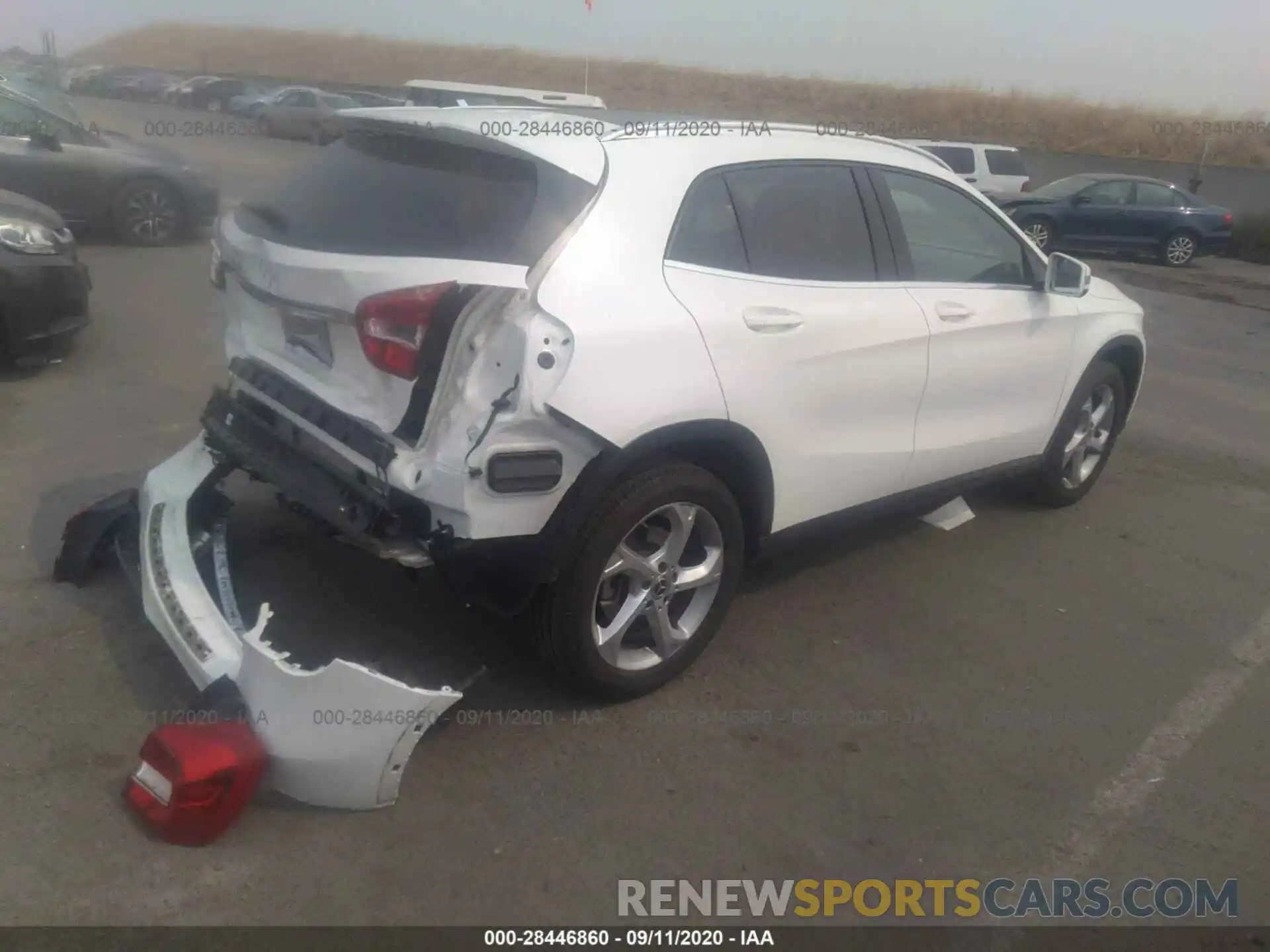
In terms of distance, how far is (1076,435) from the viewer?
18.1ft

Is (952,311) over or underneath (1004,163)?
over

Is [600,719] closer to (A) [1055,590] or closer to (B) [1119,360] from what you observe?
(A) [1055,590]

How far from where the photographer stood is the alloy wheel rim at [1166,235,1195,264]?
17.8 m

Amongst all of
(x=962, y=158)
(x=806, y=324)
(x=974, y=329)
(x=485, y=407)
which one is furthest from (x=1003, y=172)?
(x=485, y=407)

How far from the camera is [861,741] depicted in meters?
3.57

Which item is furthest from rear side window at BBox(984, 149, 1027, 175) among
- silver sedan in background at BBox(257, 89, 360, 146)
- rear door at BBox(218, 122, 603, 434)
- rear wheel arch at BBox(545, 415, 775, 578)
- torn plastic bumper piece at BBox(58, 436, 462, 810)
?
torn plastic bumper piece at BBox(58, 436, 462, 810)

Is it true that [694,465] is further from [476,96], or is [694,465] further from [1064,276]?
[476,96]

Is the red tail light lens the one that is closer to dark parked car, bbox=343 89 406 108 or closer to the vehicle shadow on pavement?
the vehicle shadow on pavement

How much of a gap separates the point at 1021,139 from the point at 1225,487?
4124cm

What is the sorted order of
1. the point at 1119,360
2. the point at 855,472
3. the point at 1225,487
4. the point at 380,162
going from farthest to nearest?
the point at 1225,487 → the point at 1119,360 → the point at 855,472 → the point at 380,162

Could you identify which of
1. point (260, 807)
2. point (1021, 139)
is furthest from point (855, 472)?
point (1021, 139)

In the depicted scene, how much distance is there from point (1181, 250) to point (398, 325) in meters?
18.1

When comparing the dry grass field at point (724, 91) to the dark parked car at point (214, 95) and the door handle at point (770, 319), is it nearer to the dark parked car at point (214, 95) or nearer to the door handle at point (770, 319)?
the dark parked car at point (214, 95)

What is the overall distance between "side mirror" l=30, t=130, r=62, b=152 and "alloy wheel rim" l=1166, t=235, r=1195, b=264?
16.2 metres
